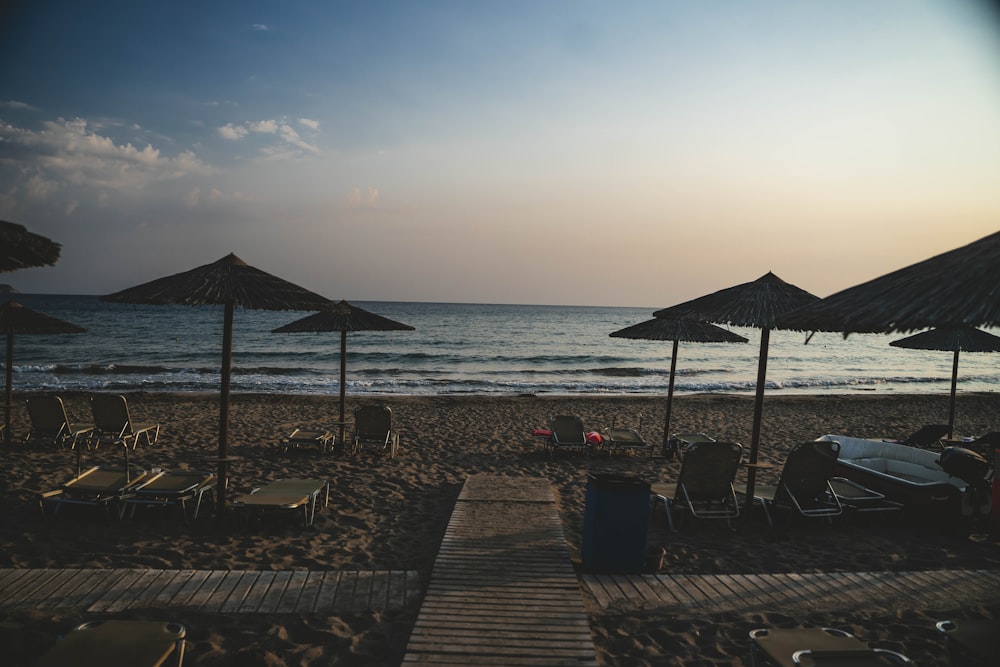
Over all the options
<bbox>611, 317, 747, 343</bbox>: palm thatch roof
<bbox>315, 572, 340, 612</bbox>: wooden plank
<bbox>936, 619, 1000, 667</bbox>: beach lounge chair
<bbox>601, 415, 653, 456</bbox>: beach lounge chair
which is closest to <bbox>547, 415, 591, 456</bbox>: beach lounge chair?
<bbox>601, 415, 653, 456</bbox>: beach lounge chair

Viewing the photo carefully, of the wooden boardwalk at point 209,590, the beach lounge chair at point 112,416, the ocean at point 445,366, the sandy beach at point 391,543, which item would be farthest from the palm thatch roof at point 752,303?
the ocean at point 445,366

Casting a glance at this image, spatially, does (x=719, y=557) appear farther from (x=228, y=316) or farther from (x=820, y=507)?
(x=228, y=316)

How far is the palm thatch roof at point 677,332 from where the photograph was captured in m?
9.19

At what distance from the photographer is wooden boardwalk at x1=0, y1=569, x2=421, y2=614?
3.89 meters

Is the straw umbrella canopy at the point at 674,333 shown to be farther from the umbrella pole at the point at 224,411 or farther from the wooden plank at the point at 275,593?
the wooden plank at the point at 275,593

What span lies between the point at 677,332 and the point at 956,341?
4.69 meters

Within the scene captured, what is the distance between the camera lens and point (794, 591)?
4367 millimetres

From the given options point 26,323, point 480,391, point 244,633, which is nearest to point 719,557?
point 244,633

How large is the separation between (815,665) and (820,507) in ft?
12.6

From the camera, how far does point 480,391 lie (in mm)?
21188

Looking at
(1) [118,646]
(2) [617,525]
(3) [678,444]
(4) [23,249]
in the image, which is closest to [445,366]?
(3) [678,444]

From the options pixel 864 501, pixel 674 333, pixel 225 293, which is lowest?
pixel 864 501

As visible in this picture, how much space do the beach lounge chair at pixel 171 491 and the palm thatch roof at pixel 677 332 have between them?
6.34 m

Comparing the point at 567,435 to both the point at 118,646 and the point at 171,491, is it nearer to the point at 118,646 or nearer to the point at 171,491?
the point at 171,491
